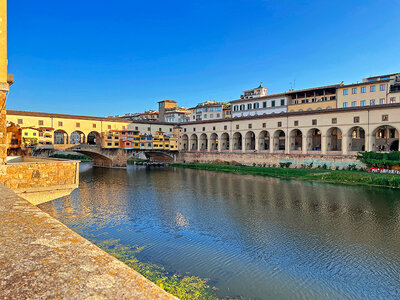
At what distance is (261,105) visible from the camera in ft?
199

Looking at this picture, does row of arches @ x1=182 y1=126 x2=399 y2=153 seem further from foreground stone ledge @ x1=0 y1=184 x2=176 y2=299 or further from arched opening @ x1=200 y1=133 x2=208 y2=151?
foreground stone ledge @ x1=0 y1=184 x2=176 y2=299

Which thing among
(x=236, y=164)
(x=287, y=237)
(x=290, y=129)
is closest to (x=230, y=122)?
(x=236, y=164)

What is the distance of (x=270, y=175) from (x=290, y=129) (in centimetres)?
1077

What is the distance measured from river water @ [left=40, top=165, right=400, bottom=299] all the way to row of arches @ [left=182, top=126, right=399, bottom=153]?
19185mm

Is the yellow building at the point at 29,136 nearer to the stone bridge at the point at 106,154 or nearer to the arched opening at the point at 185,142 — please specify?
the stone bridge at the point at 106,154

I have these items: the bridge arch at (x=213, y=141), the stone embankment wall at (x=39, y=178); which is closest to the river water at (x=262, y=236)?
the stone embankment wall at (x=39, y=178)

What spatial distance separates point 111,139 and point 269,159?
30461 mm

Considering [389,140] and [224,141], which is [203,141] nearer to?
[224,141]

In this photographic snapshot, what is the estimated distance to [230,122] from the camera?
58.0 metres

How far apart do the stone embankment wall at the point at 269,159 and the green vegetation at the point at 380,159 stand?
110 cm

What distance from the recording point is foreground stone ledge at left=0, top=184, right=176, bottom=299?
2441mm

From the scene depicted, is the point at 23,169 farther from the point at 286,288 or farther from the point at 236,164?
the point at 236,164

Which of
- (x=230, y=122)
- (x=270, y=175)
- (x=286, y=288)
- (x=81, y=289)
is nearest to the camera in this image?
(x=81, y=289)

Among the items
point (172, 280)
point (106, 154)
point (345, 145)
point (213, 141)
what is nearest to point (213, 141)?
point (213, 141)
